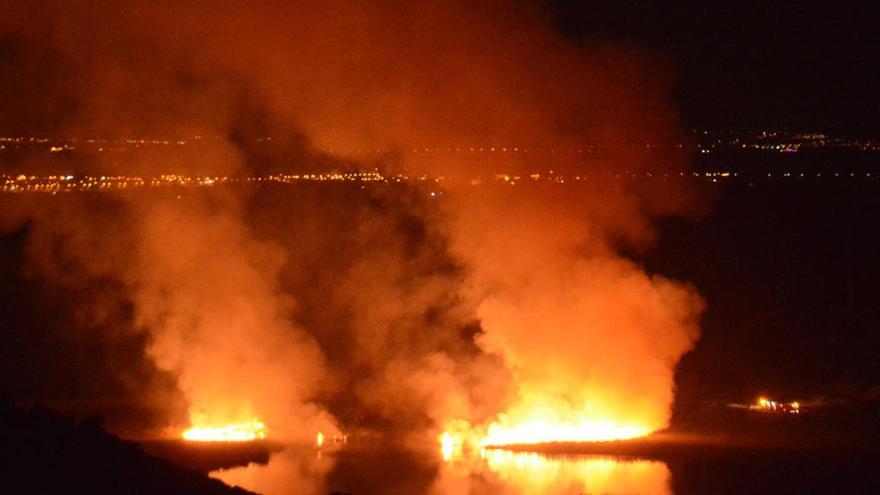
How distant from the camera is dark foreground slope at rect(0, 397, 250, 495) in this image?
13.9 metres

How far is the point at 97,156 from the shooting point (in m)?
29.0

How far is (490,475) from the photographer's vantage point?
19328 mm

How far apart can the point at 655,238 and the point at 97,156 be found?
19.1 m

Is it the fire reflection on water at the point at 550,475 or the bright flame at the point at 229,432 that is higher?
the bright flame at the point at 229,432

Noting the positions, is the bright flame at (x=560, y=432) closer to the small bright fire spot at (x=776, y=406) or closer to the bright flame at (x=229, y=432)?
the small bright fire spot at (x=776, y=406)

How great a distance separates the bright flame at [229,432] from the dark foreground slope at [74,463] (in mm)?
6932

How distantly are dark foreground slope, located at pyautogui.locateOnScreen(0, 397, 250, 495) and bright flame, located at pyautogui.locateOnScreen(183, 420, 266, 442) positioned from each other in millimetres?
6932

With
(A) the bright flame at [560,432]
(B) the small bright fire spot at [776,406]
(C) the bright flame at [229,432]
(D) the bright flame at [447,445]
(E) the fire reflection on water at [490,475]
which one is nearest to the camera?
(E) the fire reflection on water at [490,475]

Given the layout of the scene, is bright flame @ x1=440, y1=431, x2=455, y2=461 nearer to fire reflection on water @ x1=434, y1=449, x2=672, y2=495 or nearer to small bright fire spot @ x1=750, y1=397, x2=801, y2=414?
fire reflection on water @ x1=434, y1=449, x2=672, y2=495

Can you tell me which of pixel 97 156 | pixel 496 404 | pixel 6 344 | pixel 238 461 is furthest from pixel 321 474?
pixel 6 344

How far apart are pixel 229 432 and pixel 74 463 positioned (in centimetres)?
934

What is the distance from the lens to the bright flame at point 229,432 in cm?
2284

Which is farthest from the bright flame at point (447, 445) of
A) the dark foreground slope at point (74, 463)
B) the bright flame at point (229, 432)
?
the dark foreground slope at point (74, 463)

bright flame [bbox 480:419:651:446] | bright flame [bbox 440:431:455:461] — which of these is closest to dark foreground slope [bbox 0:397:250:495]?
bright flame [bbox 440:431:455:461]
